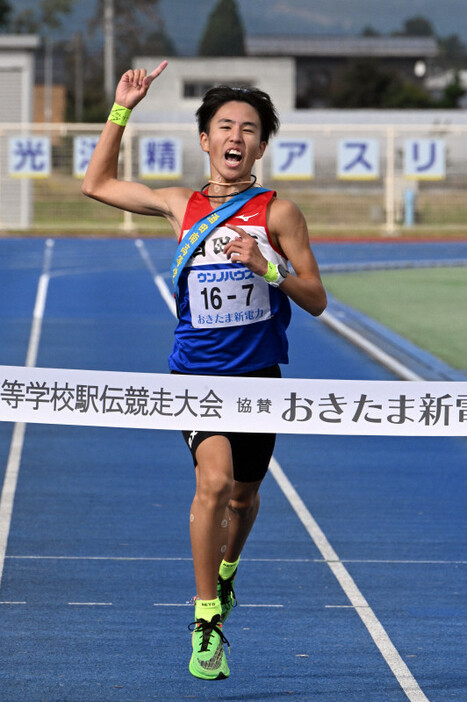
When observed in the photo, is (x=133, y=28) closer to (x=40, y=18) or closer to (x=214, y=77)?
(x=40, y=18)

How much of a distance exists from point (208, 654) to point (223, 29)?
19181 cm

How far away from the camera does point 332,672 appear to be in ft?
19.4

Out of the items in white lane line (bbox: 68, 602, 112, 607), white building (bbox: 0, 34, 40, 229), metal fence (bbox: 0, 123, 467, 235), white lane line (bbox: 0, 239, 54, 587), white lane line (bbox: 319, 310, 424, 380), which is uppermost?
white building (bbox: 0, 34, 40, 229)

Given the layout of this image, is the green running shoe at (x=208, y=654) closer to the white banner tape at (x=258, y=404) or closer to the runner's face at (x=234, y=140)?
the white banner tape at (x=258, y=404)

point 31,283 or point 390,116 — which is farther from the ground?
point 390,116

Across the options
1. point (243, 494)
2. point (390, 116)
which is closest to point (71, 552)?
point (243, 494)

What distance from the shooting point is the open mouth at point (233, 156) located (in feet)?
18.3

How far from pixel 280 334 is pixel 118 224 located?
4173cm

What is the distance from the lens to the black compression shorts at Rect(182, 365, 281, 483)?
5.66 metres

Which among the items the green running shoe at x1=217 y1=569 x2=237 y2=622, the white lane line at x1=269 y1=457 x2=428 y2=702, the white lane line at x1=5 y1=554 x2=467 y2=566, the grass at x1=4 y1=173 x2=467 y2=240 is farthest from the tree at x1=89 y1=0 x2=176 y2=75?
the green running shoe at x1=217 y1=569 x2=237 y2=622

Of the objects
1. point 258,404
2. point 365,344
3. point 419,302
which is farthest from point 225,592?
point 419,302

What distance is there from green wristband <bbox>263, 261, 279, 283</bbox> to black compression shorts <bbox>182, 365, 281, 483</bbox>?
0.48 metres

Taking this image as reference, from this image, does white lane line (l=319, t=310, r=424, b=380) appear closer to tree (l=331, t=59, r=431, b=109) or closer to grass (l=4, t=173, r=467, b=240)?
grass (l=4, t=173, r=467, b=240)

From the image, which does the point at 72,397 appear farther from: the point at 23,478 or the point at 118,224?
the point at 118,224
